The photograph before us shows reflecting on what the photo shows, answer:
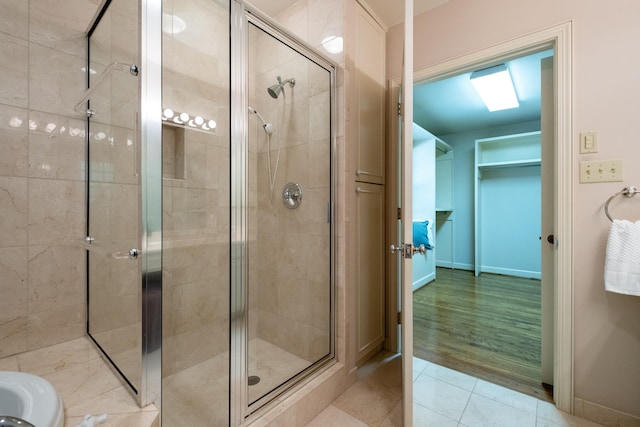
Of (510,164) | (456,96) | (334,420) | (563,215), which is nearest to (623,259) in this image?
(563,215)

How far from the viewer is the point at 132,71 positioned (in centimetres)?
103

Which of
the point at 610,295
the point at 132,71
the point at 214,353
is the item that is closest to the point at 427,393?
the point at 610,295

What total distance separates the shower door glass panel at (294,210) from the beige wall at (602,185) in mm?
1342

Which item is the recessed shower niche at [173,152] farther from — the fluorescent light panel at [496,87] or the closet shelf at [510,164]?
the closet shelf at [510,164]

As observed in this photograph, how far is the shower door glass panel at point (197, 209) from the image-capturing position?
1154 millimetres

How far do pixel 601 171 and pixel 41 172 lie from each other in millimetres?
2849

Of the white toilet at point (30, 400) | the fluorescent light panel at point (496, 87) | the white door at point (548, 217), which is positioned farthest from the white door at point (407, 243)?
the fluorescent light panel at point (496, 87)

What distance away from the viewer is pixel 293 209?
1823 millimetres

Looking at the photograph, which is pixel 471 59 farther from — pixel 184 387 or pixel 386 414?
pixel 184 387

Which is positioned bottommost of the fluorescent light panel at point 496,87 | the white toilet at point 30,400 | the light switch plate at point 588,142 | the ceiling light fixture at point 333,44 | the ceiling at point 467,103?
the white toilet at point 30,400

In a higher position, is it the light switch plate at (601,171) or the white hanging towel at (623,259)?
the light switch plate at (601,171)

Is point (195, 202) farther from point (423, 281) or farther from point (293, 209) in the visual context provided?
point (423, 281)

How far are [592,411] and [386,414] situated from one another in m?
1.06

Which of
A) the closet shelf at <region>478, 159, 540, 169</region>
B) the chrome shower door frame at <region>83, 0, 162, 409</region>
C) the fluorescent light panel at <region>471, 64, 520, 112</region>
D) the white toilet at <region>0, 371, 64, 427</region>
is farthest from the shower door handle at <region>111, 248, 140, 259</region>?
the closet shelf at <region>478, 159, 540, 169</region>
